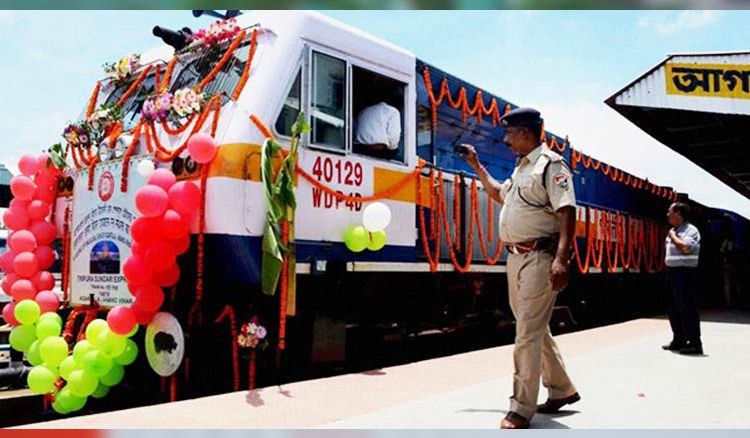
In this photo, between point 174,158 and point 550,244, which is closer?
point 550,244

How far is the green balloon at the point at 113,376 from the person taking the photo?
5.26 m

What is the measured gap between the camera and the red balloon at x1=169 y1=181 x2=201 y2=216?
16.7 feet

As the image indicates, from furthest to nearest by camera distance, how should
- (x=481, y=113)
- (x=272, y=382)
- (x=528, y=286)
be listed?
(x=481, y=113) < (x=272, y=382) < (x=528, y=286)

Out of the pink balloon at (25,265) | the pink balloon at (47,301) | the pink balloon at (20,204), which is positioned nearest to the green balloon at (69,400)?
the pink balloon at (47,301)

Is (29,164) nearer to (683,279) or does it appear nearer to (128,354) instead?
(128,354)

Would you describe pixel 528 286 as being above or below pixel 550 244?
below

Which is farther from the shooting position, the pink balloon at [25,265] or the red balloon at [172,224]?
the pink balloon at [25,265]

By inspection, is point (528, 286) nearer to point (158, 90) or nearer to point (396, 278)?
point (396, 278)

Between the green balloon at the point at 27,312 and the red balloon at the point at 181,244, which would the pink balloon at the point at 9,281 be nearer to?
the green balloon at the point at 27,312

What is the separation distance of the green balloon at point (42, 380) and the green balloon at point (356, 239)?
8.61 ft

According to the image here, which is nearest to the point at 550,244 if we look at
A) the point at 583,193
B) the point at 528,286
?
the point at 528,286

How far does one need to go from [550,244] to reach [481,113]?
478 cm

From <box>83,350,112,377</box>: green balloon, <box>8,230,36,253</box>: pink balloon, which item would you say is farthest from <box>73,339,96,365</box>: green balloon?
<box>8,230,36,253</box>: pink balloon

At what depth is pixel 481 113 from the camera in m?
8.46
